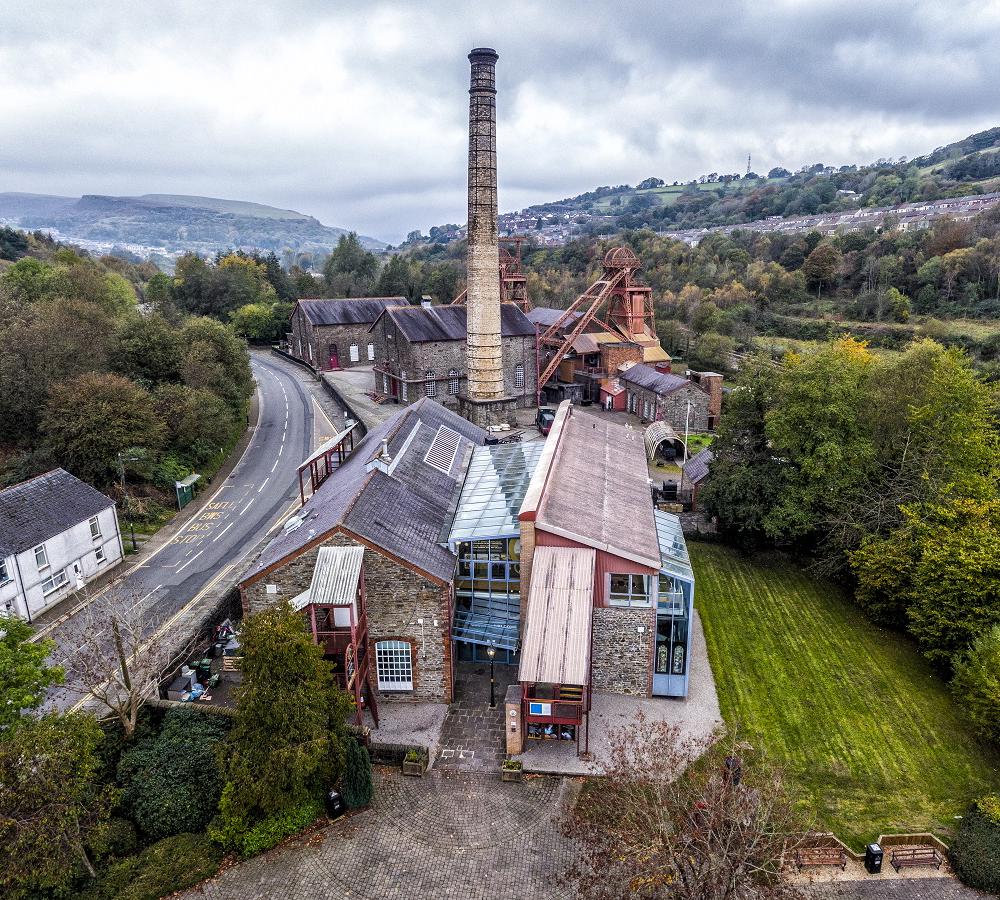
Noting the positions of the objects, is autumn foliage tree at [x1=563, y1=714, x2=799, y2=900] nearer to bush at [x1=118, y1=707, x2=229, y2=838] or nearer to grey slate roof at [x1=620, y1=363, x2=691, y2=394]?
bush at [x1=118, y1=707, x2=229, y2=838]

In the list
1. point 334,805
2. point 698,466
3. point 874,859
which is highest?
point 698,466

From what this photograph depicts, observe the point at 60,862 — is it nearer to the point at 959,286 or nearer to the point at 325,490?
the point at 325,490

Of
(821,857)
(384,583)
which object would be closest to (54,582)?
(384,583)

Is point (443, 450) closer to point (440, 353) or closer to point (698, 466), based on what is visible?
point (698, 466)

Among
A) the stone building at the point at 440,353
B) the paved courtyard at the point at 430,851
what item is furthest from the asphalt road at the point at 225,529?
the paved courtyard at the point at 430,851

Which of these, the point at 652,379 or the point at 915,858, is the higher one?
the point at 652,379

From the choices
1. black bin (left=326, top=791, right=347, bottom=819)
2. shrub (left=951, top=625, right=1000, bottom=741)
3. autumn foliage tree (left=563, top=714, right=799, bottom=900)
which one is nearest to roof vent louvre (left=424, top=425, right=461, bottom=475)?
black bin (left=326, top=791, right=347, bottom=819)
